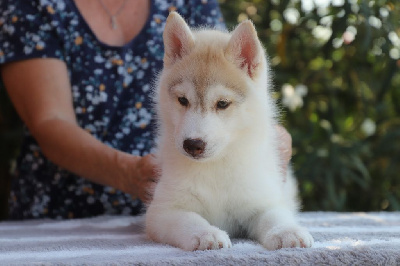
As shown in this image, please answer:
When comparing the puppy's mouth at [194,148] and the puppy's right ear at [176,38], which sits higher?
the puppy's right ear at [176,38]

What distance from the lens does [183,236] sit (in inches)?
52.1

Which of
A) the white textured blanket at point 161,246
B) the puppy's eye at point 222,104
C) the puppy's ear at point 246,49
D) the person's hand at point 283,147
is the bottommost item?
the white textured blanket at point 161,246

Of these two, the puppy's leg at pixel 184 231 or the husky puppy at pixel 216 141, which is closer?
the puppy's leg at pixel 184 231

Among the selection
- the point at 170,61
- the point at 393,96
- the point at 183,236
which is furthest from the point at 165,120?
the point at 393,96

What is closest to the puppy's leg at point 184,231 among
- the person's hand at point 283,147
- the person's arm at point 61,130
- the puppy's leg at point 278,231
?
the puppy's leg at point 278,231

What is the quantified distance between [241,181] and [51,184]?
987 millimetres

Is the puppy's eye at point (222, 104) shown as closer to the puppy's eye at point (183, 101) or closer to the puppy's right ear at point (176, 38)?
the puppy's eye at point (183, 101)

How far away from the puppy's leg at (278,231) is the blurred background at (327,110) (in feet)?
5.10

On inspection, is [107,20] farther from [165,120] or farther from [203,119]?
[203,119]

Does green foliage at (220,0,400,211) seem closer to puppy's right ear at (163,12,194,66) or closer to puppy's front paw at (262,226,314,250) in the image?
puppy's right ear at (163,12,194,66)

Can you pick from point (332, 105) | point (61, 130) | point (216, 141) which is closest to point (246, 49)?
point (216, 141)

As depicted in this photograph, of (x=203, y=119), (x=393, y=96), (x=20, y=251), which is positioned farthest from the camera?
(x=393, y=96)

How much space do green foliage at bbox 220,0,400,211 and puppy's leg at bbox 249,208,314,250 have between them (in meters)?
1.55

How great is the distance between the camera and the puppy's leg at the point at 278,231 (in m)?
1.26
